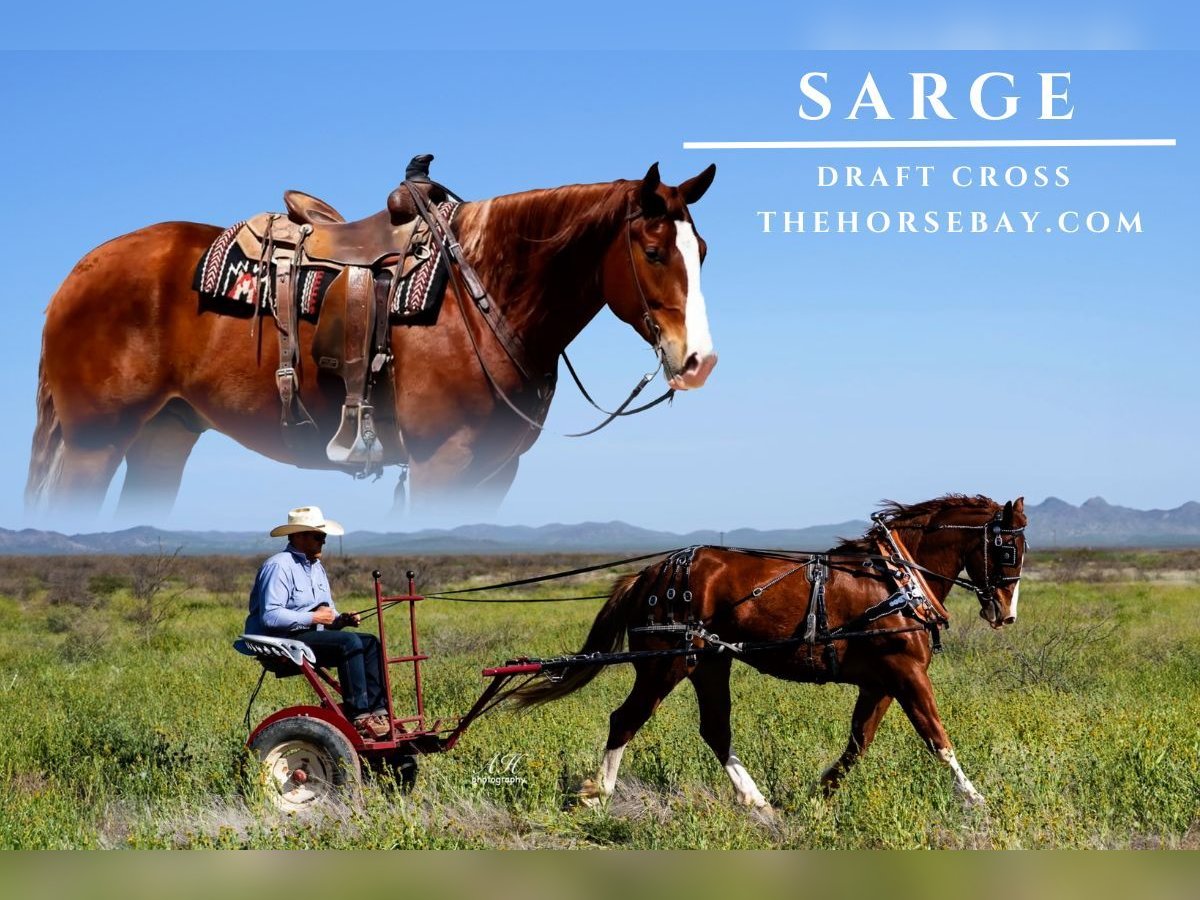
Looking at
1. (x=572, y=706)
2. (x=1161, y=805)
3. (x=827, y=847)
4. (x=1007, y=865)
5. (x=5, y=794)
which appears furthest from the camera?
(x=572, y=706)

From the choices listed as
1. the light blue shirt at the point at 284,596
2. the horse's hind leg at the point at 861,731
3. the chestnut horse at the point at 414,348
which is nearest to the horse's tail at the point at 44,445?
the chestnut horse at the point at 414,348

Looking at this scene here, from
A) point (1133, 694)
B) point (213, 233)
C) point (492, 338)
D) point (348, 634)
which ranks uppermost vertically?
point (213, 233)

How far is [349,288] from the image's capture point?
548 cm

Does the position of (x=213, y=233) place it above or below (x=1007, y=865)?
above

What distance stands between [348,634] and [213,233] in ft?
7.19

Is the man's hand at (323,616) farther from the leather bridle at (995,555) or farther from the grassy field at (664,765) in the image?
the leather bridle at (995,555)

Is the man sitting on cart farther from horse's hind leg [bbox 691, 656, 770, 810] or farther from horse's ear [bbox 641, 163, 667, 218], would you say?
horse's ear [bbox 641, 163, 667, 218]

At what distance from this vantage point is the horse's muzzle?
4.89 meters

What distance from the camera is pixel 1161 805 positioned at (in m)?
6.21

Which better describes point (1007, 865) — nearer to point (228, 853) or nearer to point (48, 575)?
point (228, 853)

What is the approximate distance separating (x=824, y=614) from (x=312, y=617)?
2824mm

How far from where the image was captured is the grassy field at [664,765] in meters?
5.86

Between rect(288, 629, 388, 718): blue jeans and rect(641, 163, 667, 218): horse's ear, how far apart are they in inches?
111

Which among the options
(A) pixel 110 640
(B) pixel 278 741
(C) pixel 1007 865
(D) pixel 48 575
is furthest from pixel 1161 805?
(D) pixel 48 575
